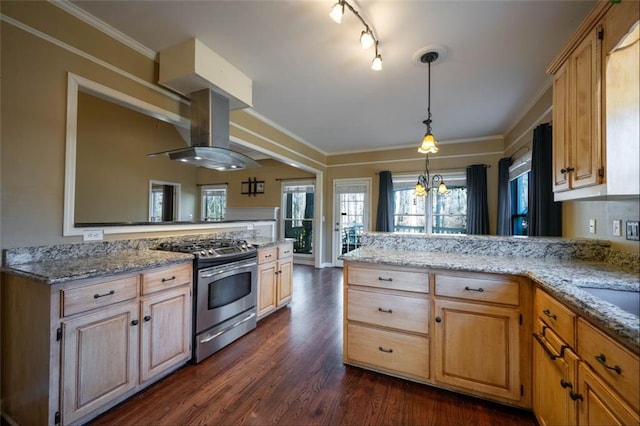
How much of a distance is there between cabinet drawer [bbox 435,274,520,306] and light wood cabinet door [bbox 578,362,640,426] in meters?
0.58

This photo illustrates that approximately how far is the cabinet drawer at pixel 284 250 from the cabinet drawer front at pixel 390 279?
1375 mm

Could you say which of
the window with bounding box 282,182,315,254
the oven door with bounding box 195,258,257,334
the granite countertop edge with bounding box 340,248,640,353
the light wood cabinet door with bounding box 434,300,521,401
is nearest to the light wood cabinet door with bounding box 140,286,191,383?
the oven door with bounding box 195,258,257,334

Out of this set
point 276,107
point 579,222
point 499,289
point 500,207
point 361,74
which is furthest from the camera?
point 500,207

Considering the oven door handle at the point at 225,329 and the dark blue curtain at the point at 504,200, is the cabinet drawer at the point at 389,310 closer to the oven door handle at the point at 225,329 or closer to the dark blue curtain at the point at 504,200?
the oven door handle at the point at 225,329

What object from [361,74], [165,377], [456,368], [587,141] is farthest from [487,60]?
[165,377]

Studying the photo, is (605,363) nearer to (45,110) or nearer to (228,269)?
(228,269)

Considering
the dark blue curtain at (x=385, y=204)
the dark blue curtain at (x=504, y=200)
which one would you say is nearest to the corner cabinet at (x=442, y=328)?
the dark blue curtain at (x=504, y=200)

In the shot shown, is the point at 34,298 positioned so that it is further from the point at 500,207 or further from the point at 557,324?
the point at 500,207

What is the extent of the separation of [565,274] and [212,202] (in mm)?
7146

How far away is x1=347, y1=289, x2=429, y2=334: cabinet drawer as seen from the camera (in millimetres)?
1878

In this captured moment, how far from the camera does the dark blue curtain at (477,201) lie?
15.7ft

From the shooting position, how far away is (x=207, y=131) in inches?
100

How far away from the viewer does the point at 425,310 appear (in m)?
1.86

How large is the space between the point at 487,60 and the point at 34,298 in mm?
3885
